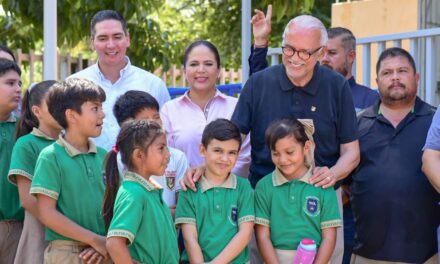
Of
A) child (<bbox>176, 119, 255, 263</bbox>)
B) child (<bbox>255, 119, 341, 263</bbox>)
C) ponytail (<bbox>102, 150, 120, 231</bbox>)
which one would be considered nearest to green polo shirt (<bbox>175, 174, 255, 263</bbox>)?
child (<bbox>176, 119, 255, 263</bbox>)

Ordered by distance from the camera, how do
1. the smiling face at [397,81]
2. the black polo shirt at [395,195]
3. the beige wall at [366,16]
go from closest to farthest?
the black polo shirt at [395,195], the smiling face at [397,81], the beige wall at [366,16]

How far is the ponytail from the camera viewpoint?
16.0 feet

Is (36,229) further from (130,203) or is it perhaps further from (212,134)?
(212,134)

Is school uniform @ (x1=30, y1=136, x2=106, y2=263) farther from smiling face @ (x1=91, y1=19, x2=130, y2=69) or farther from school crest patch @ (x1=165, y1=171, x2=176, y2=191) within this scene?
smiling face @ (x1=91, y1=19, x2=130, y2=69)

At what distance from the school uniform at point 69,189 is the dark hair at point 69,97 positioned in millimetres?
154

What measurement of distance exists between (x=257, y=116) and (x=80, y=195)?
1202mm

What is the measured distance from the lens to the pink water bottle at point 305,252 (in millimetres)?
5055

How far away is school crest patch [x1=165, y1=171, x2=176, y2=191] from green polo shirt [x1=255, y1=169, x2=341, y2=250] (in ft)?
1.94

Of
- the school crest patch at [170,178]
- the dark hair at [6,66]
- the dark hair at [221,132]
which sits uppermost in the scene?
the dark hair at [6,66]

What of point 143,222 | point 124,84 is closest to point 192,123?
point 124,84

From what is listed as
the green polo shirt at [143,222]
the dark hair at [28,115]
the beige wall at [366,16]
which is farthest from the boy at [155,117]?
the beige wall at [366,16]

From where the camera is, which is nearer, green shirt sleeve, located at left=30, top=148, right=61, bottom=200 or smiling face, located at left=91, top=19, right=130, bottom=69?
green shirt sleeve, located at left=30, top=148, right=61, bottom=200

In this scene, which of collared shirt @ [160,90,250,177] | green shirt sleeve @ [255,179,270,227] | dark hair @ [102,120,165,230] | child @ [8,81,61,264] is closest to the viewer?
dark hair @ [102,120,165,230]

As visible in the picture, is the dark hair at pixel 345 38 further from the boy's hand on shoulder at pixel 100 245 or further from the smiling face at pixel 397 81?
the boy's hand on shoulder at pixel 100 245
